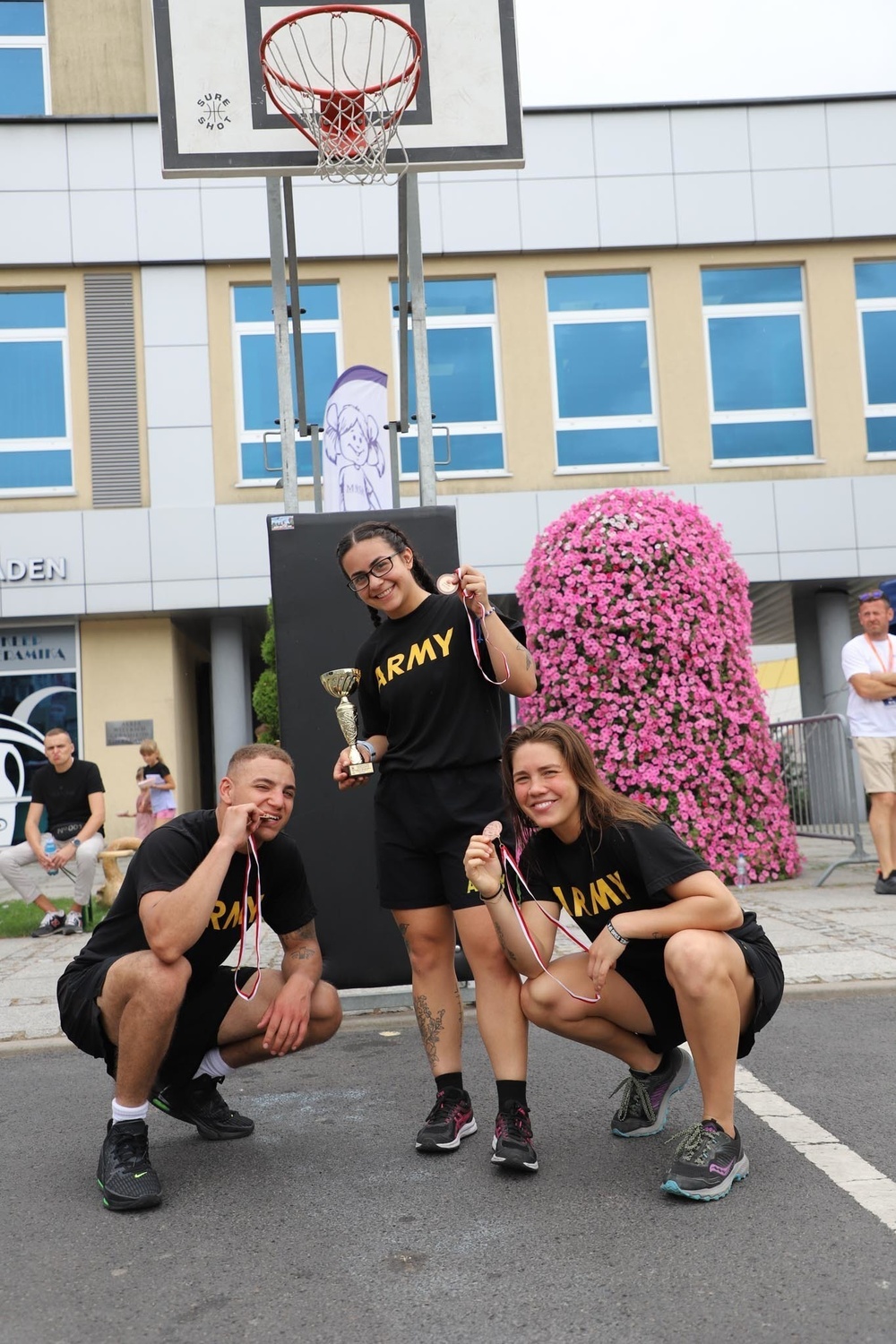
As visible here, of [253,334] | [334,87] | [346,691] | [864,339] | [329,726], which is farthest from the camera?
[864,339]

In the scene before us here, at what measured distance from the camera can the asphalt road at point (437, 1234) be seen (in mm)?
2576

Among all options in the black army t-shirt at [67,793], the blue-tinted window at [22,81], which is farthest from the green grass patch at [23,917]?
the blue-tinted window at [22,81]

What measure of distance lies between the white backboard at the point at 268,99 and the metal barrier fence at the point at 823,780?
5110mm

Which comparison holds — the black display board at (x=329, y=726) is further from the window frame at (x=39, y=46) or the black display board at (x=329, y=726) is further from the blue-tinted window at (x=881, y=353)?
the window frame at (x=39, y=46)

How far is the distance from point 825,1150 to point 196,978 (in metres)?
1.83

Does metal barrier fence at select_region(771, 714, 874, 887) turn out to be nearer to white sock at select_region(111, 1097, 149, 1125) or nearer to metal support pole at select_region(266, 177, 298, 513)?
metal support pole at select_region(266, 177, 298, 513)

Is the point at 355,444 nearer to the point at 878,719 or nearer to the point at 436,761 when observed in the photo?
the point at 436,761

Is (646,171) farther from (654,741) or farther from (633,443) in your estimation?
(654,741)

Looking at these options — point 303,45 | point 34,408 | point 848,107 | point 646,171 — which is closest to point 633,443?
point 646,171

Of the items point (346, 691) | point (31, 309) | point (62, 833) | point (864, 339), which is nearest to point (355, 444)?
point (346, 691)

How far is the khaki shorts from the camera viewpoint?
27.8 ft

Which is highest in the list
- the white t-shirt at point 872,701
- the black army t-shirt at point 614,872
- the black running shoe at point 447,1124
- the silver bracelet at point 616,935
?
the white t-shirt at point 872,701

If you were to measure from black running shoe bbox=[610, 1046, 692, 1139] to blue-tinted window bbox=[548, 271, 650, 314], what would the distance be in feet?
46.7

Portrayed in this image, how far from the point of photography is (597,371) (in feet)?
54.7
